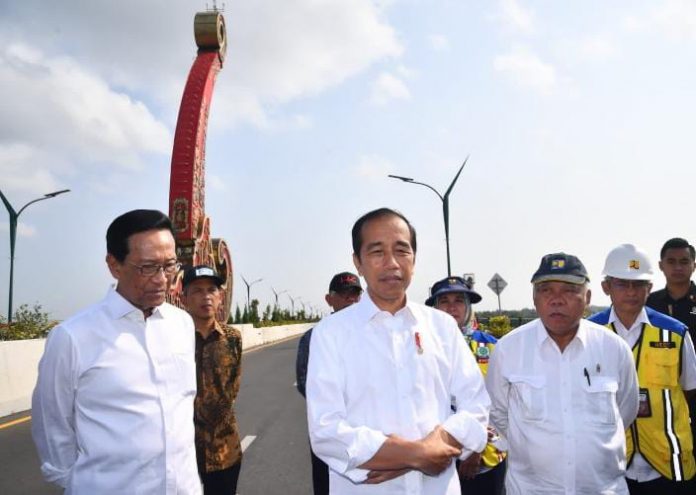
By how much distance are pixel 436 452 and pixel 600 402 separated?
115 cm

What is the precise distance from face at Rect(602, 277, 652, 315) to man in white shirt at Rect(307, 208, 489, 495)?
5.06 feet

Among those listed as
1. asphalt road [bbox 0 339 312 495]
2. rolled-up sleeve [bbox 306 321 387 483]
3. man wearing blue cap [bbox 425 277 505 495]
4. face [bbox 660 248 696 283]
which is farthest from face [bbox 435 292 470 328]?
asphalt road [bbox 0 339 312 495]

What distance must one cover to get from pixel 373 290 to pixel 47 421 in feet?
5.38

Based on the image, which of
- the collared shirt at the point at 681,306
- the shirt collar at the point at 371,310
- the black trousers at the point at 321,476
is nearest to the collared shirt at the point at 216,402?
the black trousers at the point at 321,476

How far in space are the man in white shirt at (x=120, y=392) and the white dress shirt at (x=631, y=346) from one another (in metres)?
2.55

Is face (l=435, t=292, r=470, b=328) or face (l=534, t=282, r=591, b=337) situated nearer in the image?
face (l=534, t=282, r=591, b=337)

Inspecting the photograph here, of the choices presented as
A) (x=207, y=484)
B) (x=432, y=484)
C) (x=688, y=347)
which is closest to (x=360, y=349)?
(x=432, y=484)

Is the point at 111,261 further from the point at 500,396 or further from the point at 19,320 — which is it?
the point at 19,320

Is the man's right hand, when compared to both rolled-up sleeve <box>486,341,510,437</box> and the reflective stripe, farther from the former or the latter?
the reflective stripe

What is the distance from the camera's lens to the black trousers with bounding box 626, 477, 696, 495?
3164 millimetres

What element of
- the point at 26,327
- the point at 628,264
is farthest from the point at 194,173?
the point at 628,264

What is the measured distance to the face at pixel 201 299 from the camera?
3.91 metres

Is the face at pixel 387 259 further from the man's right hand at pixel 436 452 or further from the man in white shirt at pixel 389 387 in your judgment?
the man's right hand at pixel 436 452

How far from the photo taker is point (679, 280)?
16.0 feet
